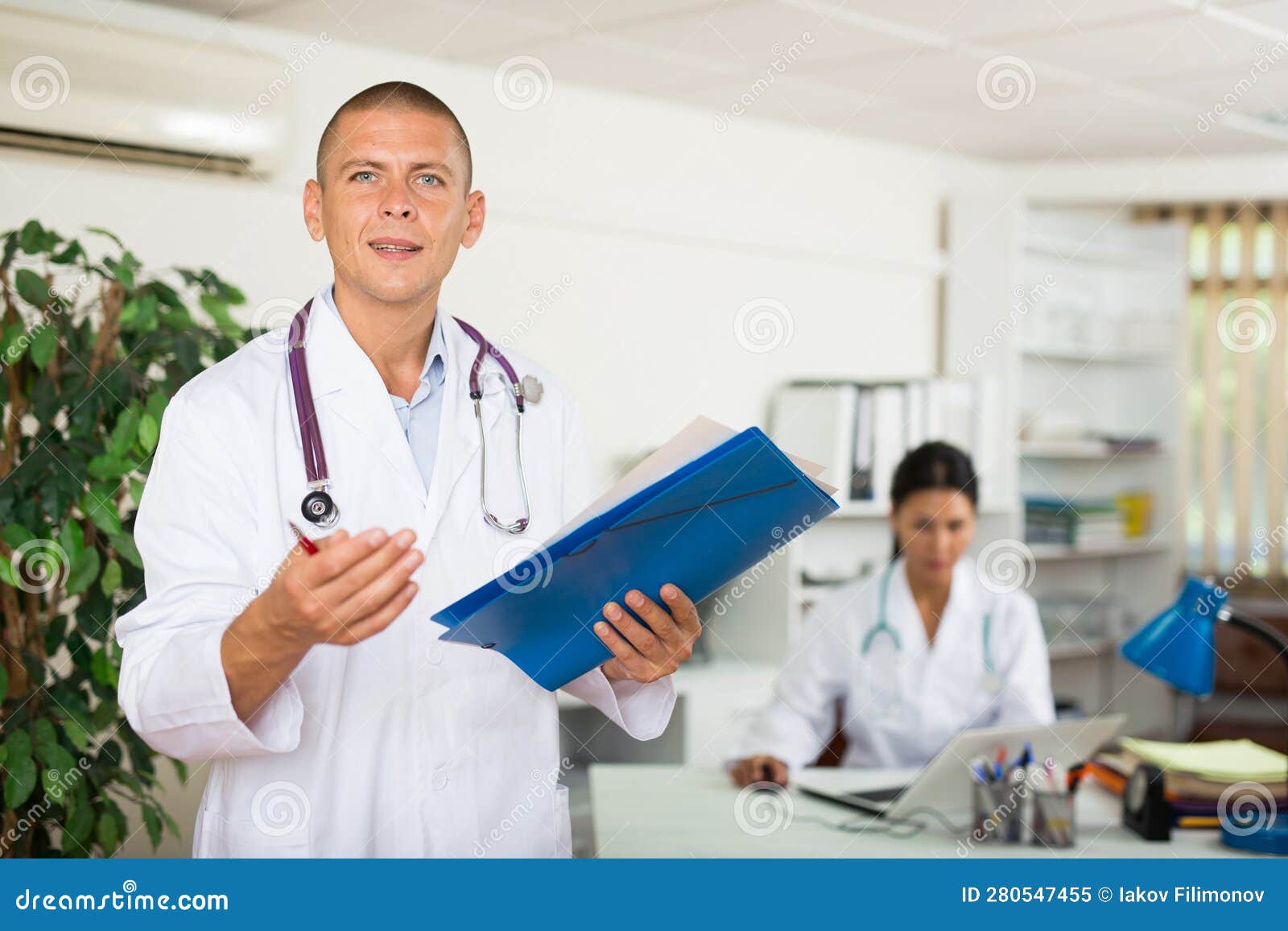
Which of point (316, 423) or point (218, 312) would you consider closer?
point (316, 423)

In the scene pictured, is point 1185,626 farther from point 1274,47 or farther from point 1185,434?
point 1185,434

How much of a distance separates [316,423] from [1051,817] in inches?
56.3

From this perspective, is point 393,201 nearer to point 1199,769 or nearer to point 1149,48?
point 1199,769

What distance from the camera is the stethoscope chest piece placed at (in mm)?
1484

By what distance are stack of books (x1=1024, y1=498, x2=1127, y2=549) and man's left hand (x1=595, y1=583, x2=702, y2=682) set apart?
371 centimetres

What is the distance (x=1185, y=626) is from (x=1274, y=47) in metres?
1.88

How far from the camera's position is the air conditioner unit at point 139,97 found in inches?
112

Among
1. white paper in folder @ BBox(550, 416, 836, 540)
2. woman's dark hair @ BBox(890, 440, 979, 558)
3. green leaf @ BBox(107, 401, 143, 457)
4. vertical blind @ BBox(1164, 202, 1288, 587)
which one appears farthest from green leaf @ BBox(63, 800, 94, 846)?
vertical blind @ BBox(1164, 202, 1288, 587)

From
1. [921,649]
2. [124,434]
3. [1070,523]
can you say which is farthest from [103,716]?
[1070,523]

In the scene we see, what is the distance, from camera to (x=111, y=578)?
2.34 m

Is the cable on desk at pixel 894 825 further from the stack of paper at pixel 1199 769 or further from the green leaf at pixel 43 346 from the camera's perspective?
the green leaf at pixel 43 346

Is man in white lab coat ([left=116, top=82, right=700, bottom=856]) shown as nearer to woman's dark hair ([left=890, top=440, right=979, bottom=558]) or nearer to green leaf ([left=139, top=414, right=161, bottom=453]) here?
green leaf ([left=139, top=414, right=161, bottom=453])

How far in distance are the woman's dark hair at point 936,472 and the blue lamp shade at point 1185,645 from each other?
0.91 meters

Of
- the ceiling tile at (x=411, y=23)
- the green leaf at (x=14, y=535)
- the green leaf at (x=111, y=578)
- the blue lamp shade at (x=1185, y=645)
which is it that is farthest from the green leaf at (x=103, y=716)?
the blue lamp shade at (x=1185, y=645)
